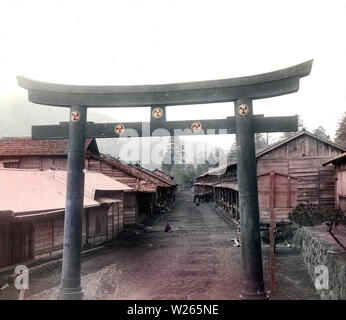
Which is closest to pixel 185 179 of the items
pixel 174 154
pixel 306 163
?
pixel 174 154

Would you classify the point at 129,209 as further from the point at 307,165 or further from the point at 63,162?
the point at 307,165

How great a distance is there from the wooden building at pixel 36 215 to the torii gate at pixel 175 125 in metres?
2.90

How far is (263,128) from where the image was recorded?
8219mm

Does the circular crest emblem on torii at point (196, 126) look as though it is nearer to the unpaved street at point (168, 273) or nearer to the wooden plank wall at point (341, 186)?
the unpaved street at point (168, 273)

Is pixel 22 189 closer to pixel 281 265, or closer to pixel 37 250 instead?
pixel 37 250

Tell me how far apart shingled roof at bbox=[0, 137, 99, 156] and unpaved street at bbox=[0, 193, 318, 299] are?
7707mm

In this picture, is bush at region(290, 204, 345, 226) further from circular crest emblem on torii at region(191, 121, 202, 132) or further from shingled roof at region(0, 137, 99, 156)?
shingled roof at region(0, 137, 99, 156)

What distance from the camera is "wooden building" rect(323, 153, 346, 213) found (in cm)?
1808

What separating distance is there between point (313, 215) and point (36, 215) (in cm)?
1411

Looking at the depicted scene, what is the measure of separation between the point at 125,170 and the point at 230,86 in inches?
637

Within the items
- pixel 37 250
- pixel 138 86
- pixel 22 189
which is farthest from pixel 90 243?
pixel 138 86

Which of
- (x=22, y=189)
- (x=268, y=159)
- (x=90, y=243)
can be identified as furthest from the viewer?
(x=268, y=159)

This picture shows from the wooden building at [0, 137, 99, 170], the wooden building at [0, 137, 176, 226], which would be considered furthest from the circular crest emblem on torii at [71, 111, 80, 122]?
the wooden building at [0, 137, 99, 170]

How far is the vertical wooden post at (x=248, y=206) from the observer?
7.82 meters
